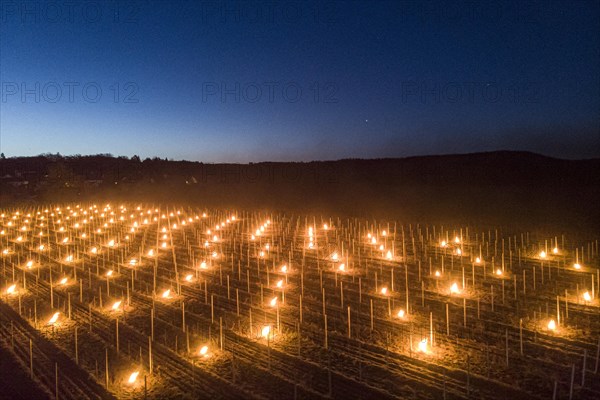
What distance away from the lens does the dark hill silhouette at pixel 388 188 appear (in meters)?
30.1

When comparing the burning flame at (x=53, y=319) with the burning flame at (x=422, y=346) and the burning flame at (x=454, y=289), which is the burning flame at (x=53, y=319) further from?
the burning flame at (x=454, y=289)

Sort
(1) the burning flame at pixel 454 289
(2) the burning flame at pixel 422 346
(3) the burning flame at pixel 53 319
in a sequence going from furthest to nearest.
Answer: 1. (1) the burning flame at pixel 454 289
2. (3) the burning flame at pixel 53 319
3. (2) the burning flame at pixel 422 346

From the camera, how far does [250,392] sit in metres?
7.23

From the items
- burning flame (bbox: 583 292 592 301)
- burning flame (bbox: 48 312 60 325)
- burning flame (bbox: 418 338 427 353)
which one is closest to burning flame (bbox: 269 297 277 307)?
burning flame (bbox: 418 338 427 353)

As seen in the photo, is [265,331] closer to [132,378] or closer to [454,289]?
[132,378]

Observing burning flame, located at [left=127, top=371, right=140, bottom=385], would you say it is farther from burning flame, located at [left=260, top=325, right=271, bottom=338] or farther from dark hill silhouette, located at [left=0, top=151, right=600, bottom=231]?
dark hill silhouette, located at [left=0, top=151, right=600, bottom=231]

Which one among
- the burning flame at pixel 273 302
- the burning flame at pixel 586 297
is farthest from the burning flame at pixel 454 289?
the burning flame at pixel 273 302

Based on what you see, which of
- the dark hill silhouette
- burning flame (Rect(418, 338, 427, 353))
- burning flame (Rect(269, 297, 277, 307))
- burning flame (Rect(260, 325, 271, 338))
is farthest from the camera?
the dark hill silhouette

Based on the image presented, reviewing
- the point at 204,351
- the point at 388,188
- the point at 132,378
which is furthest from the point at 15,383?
the point at 388,188

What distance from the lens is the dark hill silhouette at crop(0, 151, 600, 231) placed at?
30141 millimetres

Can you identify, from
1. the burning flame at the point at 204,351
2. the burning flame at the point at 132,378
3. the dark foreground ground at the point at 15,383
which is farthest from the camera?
the burning flame at the point at 204,351

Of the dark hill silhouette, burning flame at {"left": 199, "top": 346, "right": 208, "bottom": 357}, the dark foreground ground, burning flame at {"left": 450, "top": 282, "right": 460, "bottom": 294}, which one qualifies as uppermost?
the dark hill silhouette

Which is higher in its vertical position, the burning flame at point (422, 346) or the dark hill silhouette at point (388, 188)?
the dark hill silhouette at point (388, 188)

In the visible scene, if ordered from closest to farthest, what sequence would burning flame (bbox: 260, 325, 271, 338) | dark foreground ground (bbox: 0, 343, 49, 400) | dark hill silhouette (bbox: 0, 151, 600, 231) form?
1. dark foreground ground (bbox: 0, 343, 49, 400)
2. burning flame (bbox: 260, 325, 271, 338)
3. dark hill silhouette (bbox: 0, 151, 600, 231)
